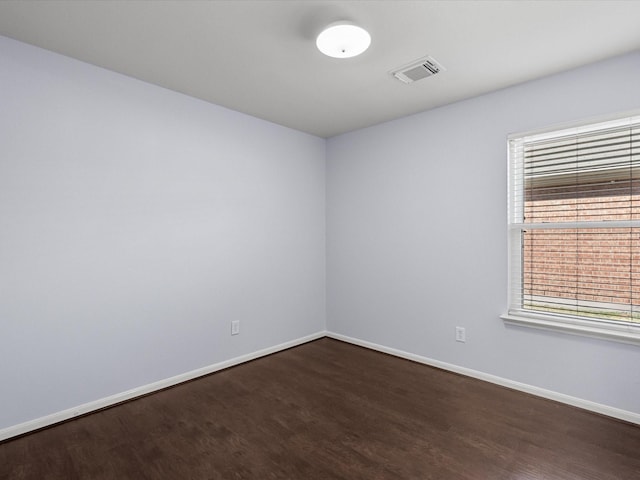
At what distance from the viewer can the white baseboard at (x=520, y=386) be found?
7.69 ft

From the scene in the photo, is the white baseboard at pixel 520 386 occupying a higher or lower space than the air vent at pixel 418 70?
lower

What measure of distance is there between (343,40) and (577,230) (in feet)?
7.24

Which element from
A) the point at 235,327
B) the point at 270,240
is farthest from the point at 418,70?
the point at 235,327

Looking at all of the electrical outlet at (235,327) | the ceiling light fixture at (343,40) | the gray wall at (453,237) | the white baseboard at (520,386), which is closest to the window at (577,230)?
the gray wall at (453,237)

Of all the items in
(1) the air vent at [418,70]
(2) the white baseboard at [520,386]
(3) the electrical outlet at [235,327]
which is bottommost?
(2) the white baseboard at [520,386]

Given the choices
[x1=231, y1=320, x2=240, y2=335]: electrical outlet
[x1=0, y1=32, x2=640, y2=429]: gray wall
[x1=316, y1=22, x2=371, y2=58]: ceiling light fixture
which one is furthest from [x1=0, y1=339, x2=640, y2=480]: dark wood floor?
[x1=316, y1=22, x2=371, y2=58]: ceiling light fixture

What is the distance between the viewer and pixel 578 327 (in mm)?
2496

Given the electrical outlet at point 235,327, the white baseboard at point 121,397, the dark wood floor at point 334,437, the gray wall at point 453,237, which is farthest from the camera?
the electrical outlet at point 235,327

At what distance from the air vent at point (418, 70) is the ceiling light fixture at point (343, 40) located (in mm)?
A: 487

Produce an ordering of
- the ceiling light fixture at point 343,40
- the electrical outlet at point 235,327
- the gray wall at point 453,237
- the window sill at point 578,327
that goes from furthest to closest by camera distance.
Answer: the electrical outlet at point 235,327, the gray wall at point 453,237, the window sill at point 578,327, the ceiling light fixture at point 343,40

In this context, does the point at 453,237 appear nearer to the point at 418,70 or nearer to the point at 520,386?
the point at 520,386

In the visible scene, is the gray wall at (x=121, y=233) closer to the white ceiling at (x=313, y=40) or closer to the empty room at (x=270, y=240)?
the empty room at (x=270, y=240)

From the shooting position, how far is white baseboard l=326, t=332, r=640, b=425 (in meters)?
2.35

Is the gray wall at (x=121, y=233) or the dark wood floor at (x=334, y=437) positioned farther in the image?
the gray wall at (x=121, y=233)
